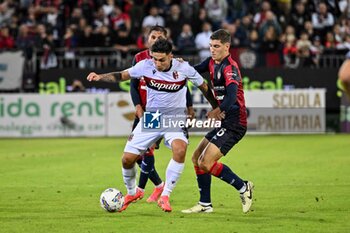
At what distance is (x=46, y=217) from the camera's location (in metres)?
10.2

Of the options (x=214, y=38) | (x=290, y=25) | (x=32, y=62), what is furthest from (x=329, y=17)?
(x=214, y=38)

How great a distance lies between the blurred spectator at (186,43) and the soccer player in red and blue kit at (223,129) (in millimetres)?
14342

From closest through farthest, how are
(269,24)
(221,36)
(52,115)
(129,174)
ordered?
(221,36), (129,174), (52,115), (269,24)

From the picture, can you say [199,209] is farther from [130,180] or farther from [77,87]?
[77,87]

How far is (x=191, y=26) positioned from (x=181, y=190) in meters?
13.7

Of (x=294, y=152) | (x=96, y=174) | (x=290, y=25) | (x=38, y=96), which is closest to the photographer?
(x=96, y=174)

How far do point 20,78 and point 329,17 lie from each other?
30.5ft

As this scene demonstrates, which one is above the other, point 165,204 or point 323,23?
point 323,23

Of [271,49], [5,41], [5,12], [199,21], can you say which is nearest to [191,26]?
[199,21]

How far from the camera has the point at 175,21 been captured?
2591 centimetres

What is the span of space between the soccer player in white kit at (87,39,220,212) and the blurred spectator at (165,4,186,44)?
590 inches

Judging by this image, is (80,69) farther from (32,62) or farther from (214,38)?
(214,38)

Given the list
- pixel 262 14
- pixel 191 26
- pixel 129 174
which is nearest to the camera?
pixel 129 174

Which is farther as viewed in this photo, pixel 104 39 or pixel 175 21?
pixel 175 21
